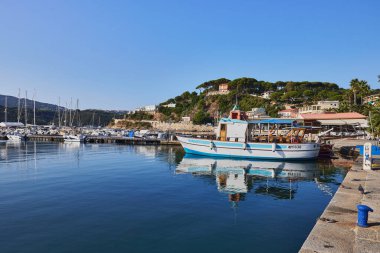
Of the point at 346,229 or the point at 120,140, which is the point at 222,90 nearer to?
the point at 120,140

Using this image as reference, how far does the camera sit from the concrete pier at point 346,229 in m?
6.78

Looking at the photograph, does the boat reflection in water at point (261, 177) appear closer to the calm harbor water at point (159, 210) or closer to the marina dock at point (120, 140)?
the calm harbor water at point (159, 210)

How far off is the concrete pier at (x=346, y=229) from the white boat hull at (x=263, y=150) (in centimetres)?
1919

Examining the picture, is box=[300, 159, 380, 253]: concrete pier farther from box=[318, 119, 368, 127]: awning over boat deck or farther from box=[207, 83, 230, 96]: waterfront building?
box=[207, 83, 230, 96]: waterfront building

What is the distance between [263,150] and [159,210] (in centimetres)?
2147

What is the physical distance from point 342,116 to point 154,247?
5852cm

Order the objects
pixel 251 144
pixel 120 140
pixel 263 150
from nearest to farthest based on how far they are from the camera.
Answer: pixel 263 150 → pixel 251 144 → pixel 120 140

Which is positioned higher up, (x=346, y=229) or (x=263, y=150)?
(x=263, y=150)

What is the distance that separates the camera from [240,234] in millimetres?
10078

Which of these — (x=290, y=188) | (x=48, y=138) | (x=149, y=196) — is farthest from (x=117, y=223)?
(x=48, y=138)

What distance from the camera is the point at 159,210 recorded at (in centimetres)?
1298

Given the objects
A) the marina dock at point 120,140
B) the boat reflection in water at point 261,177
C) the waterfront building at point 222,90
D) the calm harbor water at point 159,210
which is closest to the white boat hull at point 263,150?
the boat reflection in water at point 261,177

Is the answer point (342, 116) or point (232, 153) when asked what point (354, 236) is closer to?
point (232, 153)

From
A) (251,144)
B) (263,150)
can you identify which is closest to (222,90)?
(251,144)
